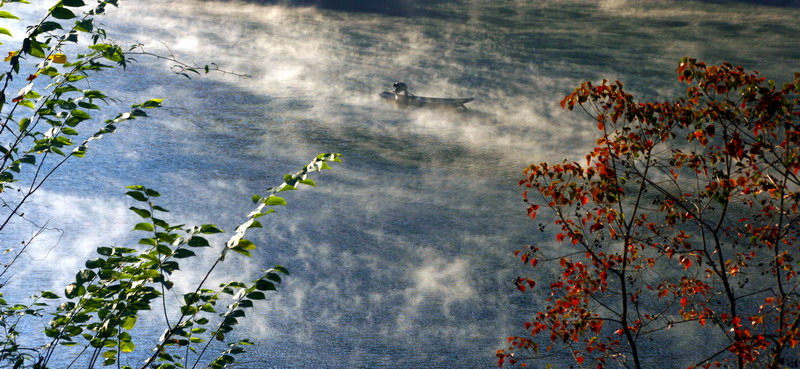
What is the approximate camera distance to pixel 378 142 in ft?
23.9

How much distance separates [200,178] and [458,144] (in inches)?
94.6

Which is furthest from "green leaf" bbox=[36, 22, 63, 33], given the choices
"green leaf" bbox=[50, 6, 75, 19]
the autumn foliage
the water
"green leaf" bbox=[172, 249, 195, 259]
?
the water

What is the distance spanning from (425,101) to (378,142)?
3.80 feet

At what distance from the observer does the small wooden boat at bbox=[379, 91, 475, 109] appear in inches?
318

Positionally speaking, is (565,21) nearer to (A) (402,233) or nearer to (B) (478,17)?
(B) (478,17)

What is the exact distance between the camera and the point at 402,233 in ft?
18.3

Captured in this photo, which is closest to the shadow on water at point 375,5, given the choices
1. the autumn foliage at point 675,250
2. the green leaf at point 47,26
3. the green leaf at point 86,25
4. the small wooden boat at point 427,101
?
the small wooden boat at point 427,101

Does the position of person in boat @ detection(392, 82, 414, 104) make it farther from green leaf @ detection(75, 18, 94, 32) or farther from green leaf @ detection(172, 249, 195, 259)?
green leaf @ detection(172, 249, 195, 259)

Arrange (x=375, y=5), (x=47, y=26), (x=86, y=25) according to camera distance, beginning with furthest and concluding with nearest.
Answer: (x=375, y=5)
(x=86, y=25)
(x=47, y=26)

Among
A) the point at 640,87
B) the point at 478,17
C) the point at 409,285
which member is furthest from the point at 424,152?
the point at 478,17

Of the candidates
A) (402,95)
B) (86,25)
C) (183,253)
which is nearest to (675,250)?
(183,253)

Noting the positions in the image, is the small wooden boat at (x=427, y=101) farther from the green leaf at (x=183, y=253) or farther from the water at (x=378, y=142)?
the green leaf at (x=183, y=253)

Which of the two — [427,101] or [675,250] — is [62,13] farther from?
[427,101]

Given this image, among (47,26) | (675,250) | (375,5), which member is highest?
(375,5)
